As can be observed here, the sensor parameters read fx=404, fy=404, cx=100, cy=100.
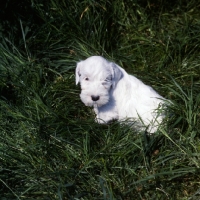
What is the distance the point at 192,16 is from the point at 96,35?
64.7 inches

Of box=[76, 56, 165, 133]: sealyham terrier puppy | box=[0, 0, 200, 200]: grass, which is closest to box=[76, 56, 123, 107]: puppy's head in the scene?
box=[76, 56, 165, 133]: sealyham terrier puppy

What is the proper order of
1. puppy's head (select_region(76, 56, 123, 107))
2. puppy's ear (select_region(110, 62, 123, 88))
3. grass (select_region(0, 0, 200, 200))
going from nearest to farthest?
grass (select_region(0, 0, 200, 200)) < puppy's head (select_region(76, 56, 123, 107)) < puppy's ear (select_region(110, 62, 123, 88))

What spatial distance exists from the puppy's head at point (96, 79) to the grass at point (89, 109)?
1.35ft

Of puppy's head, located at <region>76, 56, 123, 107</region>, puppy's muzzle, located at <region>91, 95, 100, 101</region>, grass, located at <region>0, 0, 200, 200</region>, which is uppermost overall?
puppy's head, located at <region>76, 56, 123, 107</region>

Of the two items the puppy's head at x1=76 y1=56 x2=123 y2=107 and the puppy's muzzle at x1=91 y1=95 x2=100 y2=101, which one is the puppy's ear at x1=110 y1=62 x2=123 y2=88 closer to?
the puppy's head at x1=76 y1=56 x2=123 y2=107

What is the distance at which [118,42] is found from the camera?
6.03m

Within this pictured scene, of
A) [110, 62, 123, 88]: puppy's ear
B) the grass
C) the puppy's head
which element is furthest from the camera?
[110, 62, 123, 88]: puppy's ear

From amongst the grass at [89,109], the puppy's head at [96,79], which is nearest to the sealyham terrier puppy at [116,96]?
the puppy's head at [96,79]

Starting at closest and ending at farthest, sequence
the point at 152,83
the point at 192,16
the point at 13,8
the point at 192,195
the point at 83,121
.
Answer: the point at 192,195, the point at 83,121, the point at 152,83, the point at 13,8, the point at 192,16

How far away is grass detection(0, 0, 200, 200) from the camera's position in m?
4.18

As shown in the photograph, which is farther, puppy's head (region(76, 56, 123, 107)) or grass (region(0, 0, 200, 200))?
puppy's head (region(76, 56, 123, 107))

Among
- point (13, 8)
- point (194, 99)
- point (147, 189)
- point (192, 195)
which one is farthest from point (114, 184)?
point (13, 8)

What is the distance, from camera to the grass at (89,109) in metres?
4.18

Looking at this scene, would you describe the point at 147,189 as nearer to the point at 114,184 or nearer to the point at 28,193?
the point at 114,184
